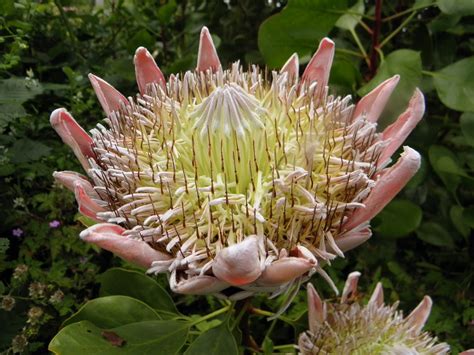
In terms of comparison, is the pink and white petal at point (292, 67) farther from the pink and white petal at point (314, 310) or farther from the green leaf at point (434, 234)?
the green leaf at point (434, 234)

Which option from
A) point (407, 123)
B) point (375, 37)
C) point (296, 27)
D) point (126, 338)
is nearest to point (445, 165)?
point (375, 37)

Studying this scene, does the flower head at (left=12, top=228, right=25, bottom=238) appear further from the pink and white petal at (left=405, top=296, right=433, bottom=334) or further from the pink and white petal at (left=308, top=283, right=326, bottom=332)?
the pink and white petal at (left=405, top=296, right=433, bottom=334)

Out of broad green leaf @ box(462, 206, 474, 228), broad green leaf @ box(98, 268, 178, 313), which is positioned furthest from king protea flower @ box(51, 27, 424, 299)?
broad green leaf @ box(462, 206, 474, 228)

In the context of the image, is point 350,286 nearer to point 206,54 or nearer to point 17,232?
point 206,54

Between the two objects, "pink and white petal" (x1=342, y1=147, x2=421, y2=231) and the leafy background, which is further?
the leafy background

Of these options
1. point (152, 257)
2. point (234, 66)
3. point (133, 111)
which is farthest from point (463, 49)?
point (152, 257)

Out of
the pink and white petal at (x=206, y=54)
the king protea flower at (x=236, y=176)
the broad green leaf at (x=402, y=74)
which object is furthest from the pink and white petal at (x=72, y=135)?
the broad green leaf at (x=402, y=74)
